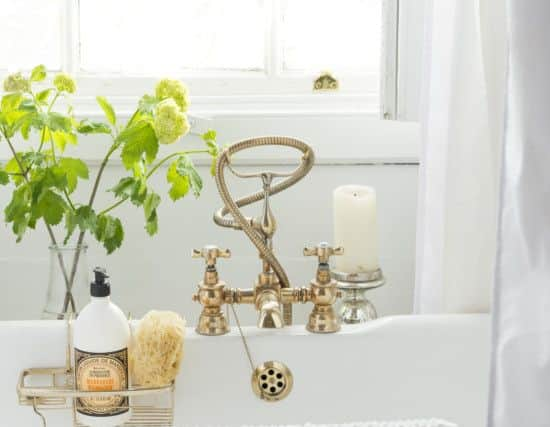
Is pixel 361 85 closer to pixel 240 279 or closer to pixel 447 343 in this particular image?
pixel 240 279

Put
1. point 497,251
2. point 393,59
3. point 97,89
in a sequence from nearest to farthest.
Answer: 1. point 497,251
2. point 393,59
3. point 97,89

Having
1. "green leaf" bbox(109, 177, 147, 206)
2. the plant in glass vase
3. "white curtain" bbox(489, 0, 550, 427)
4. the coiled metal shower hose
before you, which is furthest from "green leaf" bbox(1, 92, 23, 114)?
"white curtain" bbox(489, 0, 550, 427)

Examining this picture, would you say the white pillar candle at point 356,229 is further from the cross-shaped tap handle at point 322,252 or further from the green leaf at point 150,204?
the green leaf at point 150,204

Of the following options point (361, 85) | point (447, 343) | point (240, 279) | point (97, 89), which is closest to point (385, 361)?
point (447, 343)

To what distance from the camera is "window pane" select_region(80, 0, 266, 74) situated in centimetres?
205

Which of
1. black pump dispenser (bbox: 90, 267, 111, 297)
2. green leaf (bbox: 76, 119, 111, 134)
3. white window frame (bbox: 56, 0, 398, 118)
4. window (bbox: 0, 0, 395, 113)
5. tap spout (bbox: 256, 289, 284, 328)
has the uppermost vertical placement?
window (bbox: 0, 0, 395, 113)

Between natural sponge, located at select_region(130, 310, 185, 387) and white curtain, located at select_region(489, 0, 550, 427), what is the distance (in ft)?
2.36

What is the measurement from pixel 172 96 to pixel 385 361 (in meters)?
0.54

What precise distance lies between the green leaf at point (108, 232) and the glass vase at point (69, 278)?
34 millimetres

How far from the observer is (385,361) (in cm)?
152

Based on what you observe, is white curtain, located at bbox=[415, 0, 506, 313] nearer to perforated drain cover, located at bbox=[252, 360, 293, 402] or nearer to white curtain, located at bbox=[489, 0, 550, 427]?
perforated drain cover, located at bbox=[252, 360, 293, 402]

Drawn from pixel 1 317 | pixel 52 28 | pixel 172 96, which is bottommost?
pixel 1 317

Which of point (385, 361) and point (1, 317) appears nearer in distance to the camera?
point (385, 361)

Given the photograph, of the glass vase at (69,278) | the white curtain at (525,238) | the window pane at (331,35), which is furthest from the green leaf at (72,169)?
the white curtain at (525,238)
